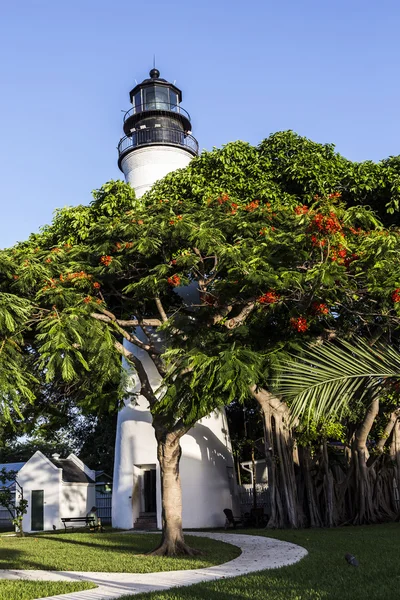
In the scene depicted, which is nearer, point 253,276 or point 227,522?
point 253,276

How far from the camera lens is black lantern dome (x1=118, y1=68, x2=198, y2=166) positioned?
23688mm

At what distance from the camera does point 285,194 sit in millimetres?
17172

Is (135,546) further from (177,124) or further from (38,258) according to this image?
(177,124)

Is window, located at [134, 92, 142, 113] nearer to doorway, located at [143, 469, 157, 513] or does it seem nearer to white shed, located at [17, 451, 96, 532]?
doorway, located at [143, 469, 157, 513]

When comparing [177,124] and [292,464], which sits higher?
[177,124]

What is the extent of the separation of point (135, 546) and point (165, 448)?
8.82 feet

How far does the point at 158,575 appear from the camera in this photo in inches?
374

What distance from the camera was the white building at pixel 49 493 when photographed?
76.1 feet

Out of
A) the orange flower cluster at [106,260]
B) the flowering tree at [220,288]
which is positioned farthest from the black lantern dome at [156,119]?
the orange flower cluster at [106,260]

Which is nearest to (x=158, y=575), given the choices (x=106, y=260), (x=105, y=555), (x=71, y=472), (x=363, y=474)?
(x=105, y=555)

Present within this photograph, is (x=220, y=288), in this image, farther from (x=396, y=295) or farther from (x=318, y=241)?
(x=396, y=295)

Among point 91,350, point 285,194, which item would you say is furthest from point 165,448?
point 285,194

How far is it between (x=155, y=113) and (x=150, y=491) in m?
14.1

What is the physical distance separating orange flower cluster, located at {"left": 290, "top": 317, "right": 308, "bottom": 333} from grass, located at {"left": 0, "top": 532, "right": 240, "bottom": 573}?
4380 mm
